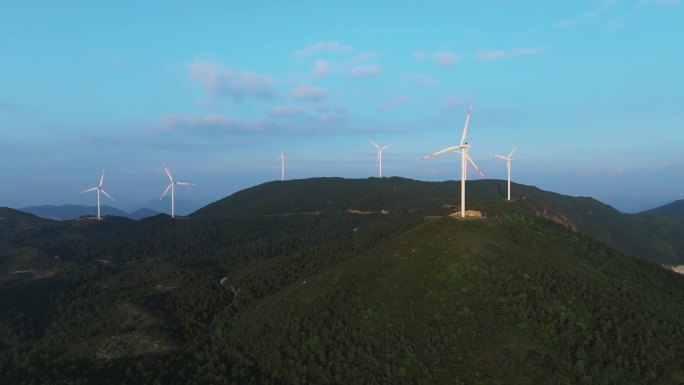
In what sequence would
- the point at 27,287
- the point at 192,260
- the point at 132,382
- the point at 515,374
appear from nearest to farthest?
the point at 515,374 → the point at 132,382 → the point at 27,287 → the point at 192,260

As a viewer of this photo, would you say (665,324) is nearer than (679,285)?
Yes

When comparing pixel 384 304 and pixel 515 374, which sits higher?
pixel 384 304

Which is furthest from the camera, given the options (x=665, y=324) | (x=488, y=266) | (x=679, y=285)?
(x=679, y=285)

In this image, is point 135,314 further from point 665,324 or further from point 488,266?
point 665,324

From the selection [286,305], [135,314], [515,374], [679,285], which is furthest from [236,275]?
[679,285]

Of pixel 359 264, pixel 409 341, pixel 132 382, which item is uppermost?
pixel 359 264

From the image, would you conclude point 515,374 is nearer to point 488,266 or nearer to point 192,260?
point 488,266

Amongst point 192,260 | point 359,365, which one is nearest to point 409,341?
point 359,365

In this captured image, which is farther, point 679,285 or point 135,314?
point 679,285

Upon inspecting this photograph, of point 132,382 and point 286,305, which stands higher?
point 286,305
